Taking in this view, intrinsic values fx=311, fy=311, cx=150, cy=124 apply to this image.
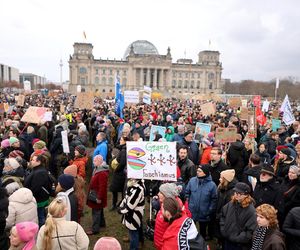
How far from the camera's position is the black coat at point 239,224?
13.9 feet

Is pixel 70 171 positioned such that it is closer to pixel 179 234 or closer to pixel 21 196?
pixel 21 196

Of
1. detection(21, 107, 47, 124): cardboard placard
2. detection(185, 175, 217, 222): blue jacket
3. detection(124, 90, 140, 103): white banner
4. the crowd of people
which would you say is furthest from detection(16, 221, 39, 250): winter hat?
detection(124, 90, 140, 103): white banner

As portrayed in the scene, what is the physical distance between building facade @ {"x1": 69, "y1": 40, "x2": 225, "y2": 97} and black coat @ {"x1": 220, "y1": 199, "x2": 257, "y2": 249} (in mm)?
92625

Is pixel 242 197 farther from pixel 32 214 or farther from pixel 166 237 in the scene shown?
pixel 32 214

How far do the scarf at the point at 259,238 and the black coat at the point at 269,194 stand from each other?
1.05 m

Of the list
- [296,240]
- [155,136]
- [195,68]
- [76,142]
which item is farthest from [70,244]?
[195,68]

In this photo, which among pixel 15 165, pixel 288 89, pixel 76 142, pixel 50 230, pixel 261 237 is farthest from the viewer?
pixel 288 89

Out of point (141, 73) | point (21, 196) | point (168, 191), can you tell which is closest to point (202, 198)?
point (168, 191)

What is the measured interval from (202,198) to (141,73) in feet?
321

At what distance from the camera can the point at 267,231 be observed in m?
3.79

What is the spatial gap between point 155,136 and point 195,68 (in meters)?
101

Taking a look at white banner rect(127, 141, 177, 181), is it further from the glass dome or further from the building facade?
the glass dome

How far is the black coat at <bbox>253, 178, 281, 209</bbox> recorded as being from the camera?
15.8ft

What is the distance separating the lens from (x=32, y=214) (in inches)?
177
